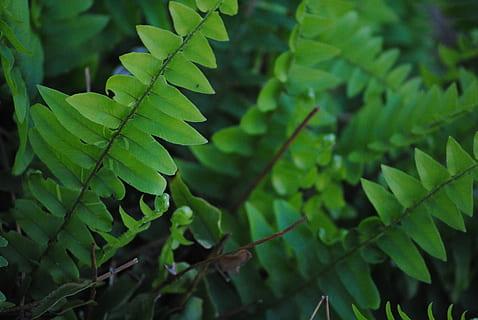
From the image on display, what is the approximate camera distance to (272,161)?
0.93m

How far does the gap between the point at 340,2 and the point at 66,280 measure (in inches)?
22.2

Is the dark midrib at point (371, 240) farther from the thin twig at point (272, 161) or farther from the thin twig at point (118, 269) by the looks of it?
the thin twig at point (118, 269)

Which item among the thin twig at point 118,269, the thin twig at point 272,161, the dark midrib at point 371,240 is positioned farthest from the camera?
the thin twig at point 272,161

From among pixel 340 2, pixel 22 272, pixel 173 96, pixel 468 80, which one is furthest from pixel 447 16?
pixel 22 272

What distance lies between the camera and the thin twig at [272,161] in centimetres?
88

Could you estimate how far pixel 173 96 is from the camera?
0.65m

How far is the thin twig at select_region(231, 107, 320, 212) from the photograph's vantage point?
0.88 meters

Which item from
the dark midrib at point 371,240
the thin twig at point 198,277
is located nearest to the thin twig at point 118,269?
the thin twig at point 198,277

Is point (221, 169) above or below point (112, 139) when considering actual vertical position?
below

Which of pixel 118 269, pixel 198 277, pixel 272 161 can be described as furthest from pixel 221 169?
pixel 118 269

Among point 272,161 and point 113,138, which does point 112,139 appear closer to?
point 113,138

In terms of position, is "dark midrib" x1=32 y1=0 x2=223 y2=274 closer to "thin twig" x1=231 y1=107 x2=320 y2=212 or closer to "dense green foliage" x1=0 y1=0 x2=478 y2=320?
"dense green foliage" x1=0 y1=0 x2=478 y2=320

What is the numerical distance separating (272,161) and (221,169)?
10cm

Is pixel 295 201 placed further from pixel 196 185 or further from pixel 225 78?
pixel 225 78
